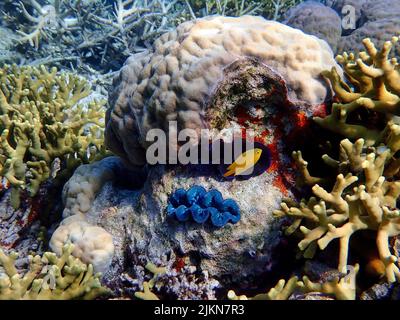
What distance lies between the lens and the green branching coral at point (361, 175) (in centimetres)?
207

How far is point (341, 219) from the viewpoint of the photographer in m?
2.13

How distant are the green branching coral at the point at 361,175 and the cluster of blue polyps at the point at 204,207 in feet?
1.20

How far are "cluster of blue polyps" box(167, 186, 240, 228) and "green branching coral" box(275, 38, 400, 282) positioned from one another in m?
0.37

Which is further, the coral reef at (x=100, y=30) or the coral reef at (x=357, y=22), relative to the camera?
the coral reef at (x=100, y=30)

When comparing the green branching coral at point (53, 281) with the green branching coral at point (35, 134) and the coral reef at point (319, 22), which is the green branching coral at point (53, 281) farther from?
the coral reef at point (319, 22)

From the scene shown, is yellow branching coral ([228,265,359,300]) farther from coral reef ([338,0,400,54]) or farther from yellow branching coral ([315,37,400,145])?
coral reef ([338,0,400,54])

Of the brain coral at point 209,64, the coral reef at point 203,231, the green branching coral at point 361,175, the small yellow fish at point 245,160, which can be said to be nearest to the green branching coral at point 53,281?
the coral reef at point 203,231

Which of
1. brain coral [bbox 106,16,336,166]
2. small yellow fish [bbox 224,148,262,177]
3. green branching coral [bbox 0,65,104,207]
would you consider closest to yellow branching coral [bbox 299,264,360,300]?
small yellow fish [bbox 224,148,262,177]

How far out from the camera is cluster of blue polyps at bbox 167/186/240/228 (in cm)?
246

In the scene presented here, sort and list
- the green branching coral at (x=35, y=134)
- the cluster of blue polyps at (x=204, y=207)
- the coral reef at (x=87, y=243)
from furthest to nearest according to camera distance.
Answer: the green branching coral at (x=35, y=134)
the coral reef at (x=87, y=243)
the cluster of blue polyps at (x=204, y=207)

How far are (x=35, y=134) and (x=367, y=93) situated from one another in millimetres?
3230

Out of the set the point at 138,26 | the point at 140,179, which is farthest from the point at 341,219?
the point at 138,26

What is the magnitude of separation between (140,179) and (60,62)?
505 cm
